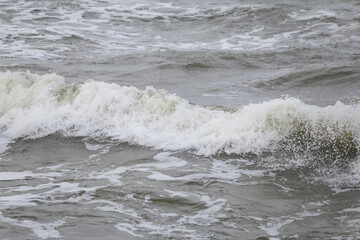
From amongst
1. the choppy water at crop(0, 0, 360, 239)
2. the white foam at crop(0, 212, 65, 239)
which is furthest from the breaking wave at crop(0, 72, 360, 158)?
the white foam at crop(0, 212, 65, 239)

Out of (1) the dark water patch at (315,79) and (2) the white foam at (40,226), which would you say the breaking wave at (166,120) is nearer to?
(2) the white foam at (40,226)

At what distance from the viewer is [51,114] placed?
29.0 feet

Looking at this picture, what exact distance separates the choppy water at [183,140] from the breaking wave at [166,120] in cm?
2

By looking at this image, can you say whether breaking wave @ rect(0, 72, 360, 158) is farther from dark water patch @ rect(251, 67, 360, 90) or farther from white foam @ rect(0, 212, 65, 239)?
dark water patch @ rect(251, 67, 360, 90)

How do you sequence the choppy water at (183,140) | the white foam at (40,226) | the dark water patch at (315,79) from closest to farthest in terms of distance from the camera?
the white foam at (40,226) → the choppy water at (183,140) → the dark water patch at (315,79)

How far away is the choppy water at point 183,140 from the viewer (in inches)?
195

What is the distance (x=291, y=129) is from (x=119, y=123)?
8.20 ft

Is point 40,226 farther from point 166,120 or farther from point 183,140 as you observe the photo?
point 166,120

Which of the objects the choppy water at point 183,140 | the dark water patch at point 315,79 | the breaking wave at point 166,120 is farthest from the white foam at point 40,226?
the dark water patch at point 315,79

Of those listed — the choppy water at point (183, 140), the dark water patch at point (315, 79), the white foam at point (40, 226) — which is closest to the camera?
the white foam at point (40, 226)

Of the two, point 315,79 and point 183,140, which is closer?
point 183,140

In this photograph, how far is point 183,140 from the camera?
7.41 m

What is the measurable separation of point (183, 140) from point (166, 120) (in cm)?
74

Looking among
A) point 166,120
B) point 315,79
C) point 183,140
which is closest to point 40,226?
point 183,140
